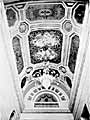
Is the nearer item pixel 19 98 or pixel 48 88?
pixel 19 98

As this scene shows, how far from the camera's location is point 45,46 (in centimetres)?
976

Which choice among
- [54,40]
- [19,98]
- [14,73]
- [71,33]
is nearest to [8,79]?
[14,73]

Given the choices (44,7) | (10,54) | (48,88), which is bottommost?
(48,88)

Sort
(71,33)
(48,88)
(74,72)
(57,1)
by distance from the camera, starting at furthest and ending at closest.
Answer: (48,88)
(74,72)
(71,33)
(57,1)

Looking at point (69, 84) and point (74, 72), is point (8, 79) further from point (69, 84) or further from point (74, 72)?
point (69, 84)

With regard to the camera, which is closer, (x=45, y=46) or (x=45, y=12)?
(x=45, y=12)

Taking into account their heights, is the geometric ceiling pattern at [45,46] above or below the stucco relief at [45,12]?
below

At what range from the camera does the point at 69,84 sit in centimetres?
1133

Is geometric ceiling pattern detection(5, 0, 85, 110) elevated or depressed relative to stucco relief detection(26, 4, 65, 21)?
depressed

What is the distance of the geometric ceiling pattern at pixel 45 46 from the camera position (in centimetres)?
805

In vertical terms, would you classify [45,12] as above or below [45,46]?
above

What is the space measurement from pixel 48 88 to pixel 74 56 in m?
3.37

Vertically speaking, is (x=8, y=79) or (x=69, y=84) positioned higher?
(x=8, y=79)

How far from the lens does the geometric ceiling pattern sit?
8055 mm
